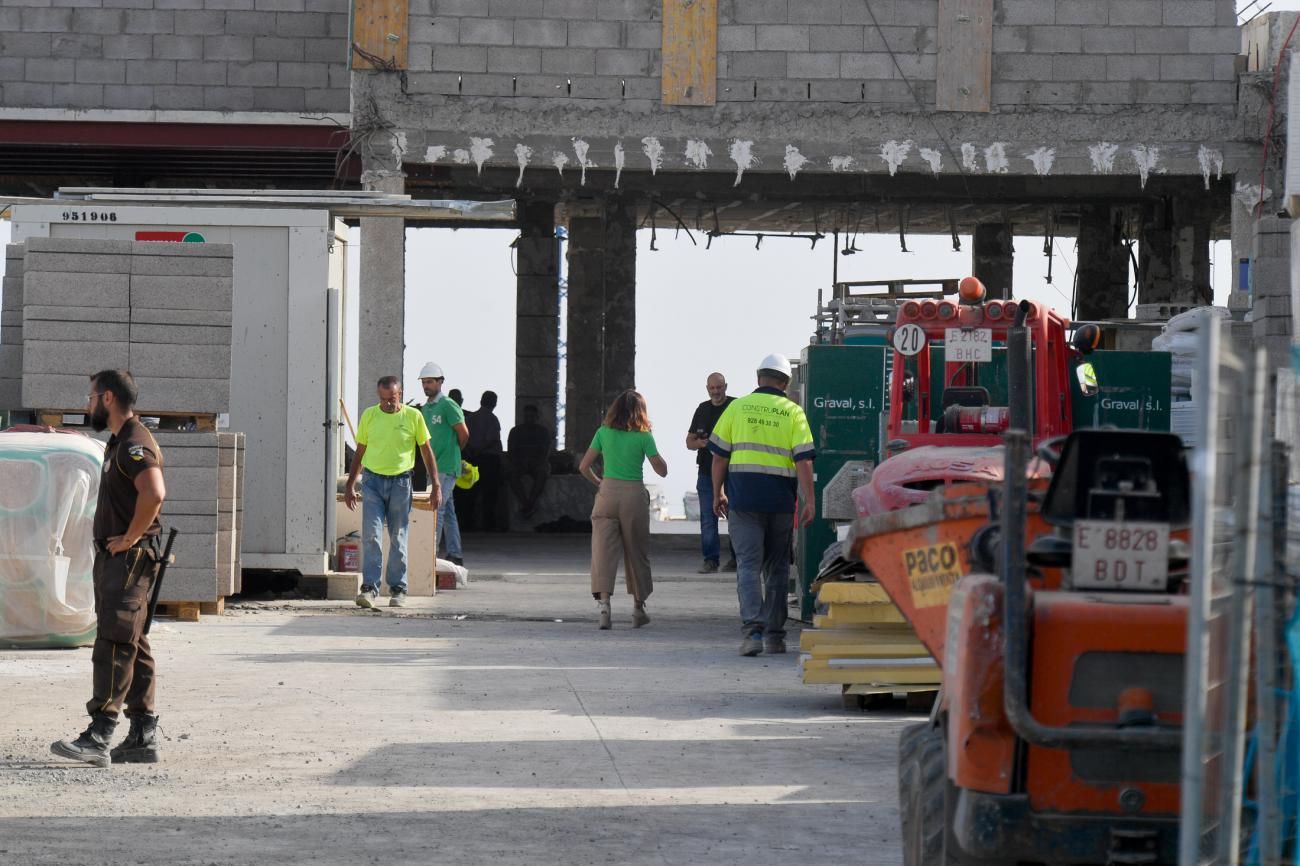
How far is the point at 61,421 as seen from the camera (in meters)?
14.1

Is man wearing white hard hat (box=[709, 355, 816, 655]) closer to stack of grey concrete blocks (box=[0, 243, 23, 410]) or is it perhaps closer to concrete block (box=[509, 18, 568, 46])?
stack of grey concrete blocks (box=[0, 243, 23, 410])

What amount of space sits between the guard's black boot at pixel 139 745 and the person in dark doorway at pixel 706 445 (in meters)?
8.73

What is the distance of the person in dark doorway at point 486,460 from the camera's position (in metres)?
26.0

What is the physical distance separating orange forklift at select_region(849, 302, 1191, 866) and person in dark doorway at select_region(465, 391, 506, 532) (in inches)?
830

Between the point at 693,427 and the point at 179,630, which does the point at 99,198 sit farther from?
the point at 693,427

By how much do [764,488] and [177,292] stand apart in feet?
15.5

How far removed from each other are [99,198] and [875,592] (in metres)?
8.26

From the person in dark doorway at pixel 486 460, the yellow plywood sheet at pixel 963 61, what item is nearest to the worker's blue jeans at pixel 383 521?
the yellow plywood sheet at pixel 963 61

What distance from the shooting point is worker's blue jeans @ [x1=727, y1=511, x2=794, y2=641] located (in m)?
12.6

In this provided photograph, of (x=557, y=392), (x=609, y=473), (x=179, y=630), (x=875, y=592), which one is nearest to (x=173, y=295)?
(x=179, y=630)

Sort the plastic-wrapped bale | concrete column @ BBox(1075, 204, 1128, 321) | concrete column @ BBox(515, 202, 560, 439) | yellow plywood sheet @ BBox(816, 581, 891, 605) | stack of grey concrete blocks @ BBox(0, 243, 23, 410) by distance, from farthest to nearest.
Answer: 1. concrete column @ BBox(515, 202, 560, 439)
2. concrete column @ BBox(1075, 204, 1128, 321)
3. stack of grey concrete blocks @ BBox(0, 243, 23, 410)
4. the plastic-wrapped bale
5. yellow plywood sheet @ BBox(816, 581, 891, 605)

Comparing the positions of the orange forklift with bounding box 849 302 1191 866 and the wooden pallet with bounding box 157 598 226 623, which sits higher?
the orange forklift with bounding box 849 302 1191 866

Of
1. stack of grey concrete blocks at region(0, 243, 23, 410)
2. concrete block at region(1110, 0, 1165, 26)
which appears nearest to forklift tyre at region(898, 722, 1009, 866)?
stack of grey concrete blocks at region(0, 243, 23, 410)

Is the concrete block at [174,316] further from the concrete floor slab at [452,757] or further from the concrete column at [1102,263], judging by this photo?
the concrete column at [1102,263]
